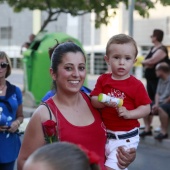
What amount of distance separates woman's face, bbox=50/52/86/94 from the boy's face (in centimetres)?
44

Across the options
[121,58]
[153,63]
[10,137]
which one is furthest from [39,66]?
[121,58]

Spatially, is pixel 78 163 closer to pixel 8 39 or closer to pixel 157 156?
pixel 157 156

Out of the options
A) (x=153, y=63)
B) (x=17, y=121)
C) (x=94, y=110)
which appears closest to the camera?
(x=94, y=110)

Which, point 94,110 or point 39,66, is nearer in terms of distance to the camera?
point 94,110

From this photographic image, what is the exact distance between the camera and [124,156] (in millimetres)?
3293

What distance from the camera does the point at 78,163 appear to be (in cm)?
185

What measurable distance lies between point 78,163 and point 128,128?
5.13ft

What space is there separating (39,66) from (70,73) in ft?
36.1

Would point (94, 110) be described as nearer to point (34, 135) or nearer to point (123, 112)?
point (123, 112)

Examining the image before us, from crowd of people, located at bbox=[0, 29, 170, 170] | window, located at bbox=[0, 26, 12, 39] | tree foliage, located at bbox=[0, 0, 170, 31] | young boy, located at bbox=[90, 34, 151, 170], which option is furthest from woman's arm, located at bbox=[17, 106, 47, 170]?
window, located at bbox=[0, 26, 12, 39]

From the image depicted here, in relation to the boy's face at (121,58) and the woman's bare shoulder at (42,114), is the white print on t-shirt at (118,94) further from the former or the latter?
the woman's bare shoulder at (42,114)

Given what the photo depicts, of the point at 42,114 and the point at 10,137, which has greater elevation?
the point at 42,114

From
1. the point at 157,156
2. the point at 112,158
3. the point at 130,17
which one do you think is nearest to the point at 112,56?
the point at 112,158

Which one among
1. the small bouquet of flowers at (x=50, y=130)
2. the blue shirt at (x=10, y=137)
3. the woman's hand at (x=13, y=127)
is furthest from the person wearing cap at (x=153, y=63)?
the small bouquet of flowers at (x=50, y=130)
